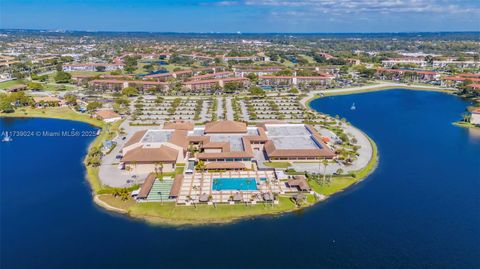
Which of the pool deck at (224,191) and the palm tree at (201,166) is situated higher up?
the palm tree at (201,166)

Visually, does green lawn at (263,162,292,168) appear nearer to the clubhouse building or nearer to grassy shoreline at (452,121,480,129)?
the clubhouse building

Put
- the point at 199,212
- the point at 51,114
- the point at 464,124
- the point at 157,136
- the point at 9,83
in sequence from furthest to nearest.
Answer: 1. the point at 9,83
2. the point at 51,114
3. the point at 464,124
4. the point at 157,136
5. the point at 199,212

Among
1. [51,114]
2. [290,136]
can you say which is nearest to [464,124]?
[290,136]

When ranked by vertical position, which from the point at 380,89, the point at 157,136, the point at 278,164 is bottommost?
the point at 278,164

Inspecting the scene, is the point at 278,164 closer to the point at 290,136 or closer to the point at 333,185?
the point at 333,185

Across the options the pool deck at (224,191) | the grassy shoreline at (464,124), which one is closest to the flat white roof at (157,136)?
the pool deck at (224,191)

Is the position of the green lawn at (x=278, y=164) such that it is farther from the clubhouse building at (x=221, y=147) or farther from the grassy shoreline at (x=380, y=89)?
the grassy shoreline at (x=380, y=89)
